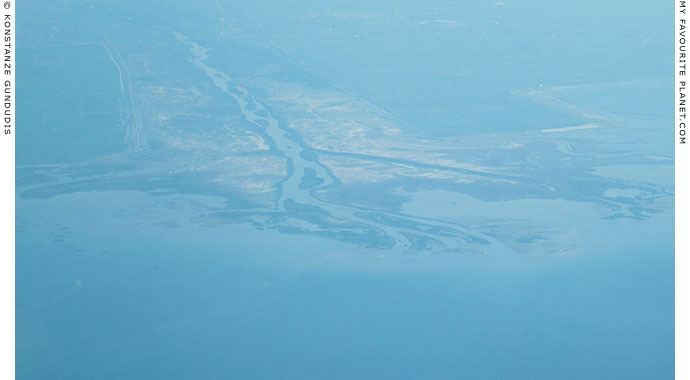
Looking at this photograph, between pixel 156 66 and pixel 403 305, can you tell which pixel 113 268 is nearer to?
pixel 403 305

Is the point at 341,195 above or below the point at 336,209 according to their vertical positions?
above

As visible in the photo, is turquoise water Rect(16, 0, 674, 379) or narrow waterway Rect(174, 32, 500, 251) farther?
narrow waterway Rect(174, 32, 500, 251)

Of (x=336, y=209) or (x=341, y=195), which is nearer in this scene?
(x=336, y=209)

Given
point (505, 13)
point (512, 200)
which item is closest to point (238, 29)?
point (505, 13)

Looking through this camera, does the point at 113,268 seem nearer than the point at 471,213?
Yes

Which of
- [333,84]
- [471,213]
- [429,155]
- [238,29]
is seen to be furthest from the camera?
[238,29]

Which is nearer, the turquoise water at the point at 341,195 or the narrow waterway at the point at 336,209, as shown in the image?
the turquoise water at the point at 341,195

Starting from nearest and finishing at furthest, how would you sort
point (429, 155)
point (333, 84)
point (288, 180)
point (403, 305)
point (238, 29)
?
point (403, 305) < point (288, 180) < point (429, 155) < point (333, 84) < point (238, 29)

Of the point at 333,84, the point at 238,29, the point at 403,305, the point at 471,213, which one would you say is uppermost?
the point at 238,29
